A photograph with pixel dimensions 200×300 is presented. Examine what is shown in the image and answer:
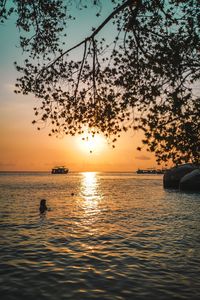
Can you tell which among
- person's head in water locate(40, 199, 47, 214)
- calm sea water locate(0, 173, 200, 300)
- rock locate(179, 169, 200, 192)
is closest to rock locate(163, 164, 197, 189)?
rock locate(179, 169, 200, 192)

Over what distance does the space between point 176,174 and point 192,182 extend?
293 inches

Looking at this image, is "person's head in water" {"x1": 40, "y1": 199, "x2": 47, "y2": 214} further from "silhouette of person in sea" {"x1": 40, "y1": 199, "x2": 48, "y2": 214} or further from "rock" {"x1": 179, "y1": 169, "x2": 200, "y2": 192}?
"rock" {"x1": 179, "y1": 169, "x2": 200, "y2": 192}

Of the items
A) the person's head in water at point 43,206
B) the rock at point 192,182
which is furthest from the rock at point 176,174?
the person's head in water at point 43,206

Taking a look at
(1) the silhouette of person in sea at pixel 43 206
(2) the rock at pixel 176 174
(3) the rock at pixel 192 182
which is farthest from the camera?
(2) the rock at pixel 176 174

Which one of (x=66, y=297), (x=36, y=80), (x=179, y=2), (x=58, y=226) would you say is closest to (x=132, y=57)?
(x=179, y=2)

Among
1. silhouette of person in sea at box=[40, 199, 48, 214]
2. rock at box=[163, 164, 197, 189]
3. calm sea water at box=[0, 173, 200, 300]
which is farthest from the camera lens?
rock at box=[163, 164, 197, 189]

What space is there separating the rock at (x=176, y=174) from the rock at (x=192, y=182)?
11.8 feet

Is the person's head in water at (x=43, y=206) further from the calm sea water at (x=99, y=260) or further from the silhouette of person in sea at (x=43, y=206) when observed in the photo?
the calm sea water at (x=99, y=260)

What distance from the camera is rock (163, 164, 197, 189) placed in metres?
48.1

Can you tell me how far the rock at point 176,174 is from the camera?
48.1m

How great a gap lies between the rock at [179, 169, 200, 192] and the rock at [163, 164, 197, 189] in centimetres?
360

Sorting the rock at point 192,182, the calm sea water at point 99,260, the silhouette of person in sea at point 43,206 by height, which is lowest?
the calm sea water at point 99,260

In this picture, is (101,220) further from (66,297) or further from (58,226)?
(66,297)

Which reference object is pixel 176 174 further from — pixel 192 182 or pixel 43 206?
pixel 43 206
